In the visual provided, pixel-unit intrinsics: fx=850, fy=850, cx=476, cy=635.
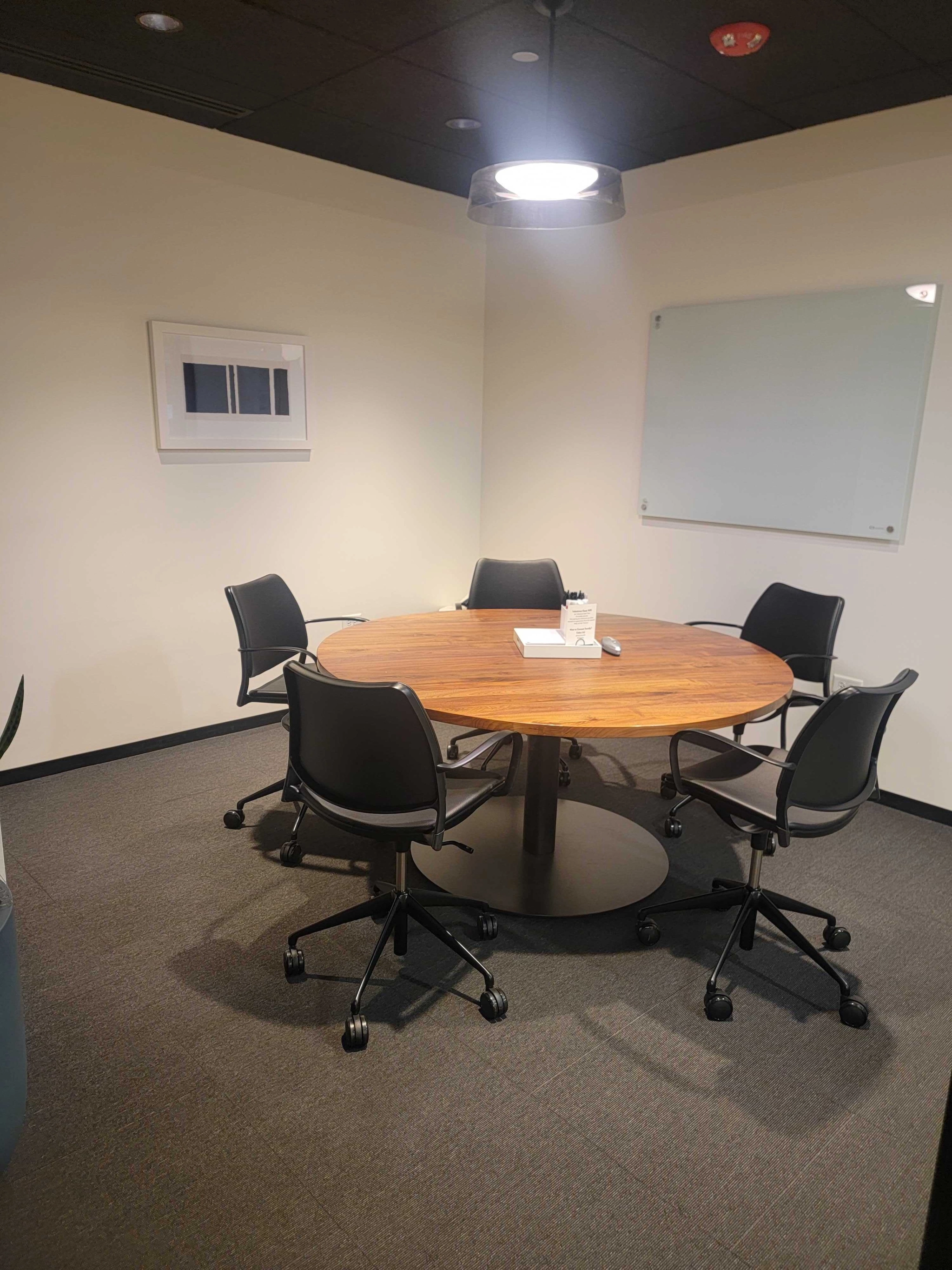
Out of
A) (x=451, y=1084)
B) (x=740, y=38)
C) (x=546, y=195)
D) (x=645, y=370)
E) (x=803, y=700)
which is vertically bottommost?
(x=451, y=1084)

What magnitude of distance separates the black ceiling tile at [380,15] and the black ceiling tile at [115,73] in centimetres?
69

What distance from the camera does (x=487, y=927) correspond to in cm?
268

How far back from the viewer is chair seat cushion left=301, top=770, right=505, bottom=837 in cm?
223

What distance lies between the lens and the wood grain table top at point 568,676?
229cm

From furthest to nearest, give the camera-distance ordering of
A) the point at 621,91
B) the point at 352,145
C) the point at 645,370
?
the point at 645,370 → the point at 352,145 → the point at 621,91

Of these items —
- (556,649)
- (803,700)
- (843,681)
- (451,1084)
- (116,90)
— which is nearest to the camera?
(451,1084)

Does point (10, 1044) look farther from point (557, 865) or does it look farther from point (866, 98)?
point (866, 98)

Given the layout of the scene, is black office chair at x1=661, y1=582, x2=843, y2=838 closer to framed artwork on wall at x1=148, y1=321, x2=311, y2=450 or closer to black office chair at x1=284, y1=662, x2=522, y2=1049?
black office chair at x1=284, y1=662, x2=522, y2=1049

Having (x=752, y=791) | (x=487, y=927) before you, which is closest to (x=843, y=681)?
(x=752, y=791)

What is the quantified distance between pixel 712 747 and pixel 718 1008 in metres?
0.77

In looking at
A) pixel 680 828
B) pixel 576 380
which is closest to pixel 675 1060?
pixel 680 828

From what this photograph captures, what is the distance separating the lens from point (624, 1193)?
1819 millimetres

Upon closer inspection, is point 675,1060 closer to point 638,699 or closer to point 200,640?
point 638,699

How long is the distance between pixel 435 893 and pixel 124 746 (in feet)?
7.19
